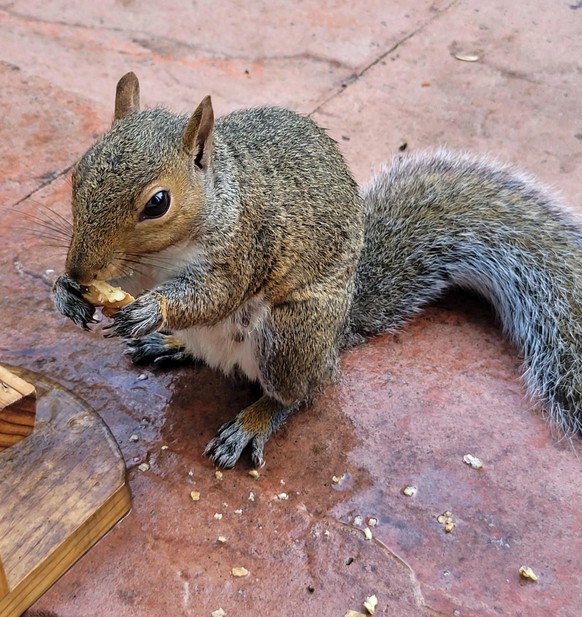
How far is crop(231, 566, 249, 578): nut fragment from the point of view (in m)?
2.11

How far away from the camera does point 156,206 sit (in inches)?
78.6

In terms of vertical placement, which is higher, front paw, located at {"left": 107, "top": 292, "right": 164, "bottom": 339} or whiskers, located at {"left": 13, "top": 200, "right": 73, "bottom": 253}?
front paw, located at {"left": 107, "top": 292, "right": 164, "bottom": 339}

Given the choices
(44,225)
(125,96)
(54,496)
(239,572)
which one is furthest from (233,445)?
(44,225)

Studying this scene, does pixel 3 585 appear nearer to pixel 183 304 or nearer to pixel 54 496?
pixel 54 496

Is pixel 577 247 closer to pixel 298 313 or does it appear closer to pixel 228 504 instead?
pixel 298 313

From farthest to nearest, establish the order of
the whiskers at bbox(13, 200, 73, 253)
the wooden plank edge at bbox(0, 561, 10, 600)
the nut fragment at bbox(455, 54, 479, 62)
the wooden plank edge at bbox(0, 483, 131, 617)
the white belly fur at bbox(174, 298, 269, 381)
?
the nut fragment at bbox(455, 54, 479, 62), the whiskers at bbox(13, 200, 73, 253), the white belly fur at bbox(174, 298, 269, 381), the wooden plank edge at bbox(0, 483, 131, 617), the wooden plank edge at bbox(0, 561, 10, 600)

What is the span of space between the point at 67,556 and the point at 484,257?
1.45 m

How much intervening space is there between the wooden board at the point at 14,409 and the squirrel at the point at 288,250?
36 cm

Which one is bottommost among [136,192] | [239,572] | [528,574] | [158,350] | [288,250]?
[528,574]

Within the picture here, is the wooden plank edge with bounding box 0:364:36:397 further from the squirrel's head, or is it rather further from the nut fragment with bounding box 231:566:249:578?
the nut fragment with bounding box 231:566:249:578

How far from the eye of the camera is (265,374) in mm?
2420

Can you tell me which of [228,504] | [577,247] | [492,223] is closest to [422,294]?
[492,223]

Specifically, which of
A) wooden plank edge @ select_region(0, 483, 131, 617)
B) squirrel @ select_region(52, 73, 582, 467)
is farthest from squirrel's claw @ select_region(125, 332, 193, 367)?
wooden plank edge @ select_region(0, 483, 131, 617)

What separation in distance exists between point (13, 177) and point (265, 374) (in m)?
1.42
